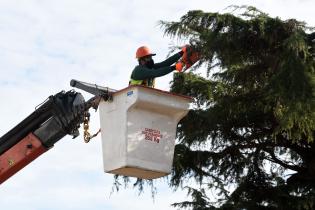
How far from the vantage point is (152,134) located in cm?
775

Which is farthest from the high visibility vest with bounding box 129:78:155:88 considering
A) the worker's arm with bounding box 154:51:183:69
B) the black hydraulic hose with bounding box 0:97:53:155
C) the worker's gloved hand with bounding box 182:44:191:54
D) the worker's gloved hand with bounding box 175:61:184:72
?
the black hydraulic hose with bounding box 0:97:53:155

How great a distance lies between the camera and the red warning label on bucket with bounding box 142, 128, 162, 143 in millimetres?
7688

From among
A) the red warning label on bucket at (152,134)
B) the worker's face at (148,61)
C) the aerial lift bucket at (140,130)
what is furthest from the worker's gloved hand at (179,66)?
the red warning label on bucket at (152,134)

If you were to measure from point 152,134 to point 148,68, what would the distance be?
0.92 metres

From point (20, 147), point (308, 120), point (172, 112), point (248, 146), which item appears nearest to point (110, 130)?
point (172, 112)

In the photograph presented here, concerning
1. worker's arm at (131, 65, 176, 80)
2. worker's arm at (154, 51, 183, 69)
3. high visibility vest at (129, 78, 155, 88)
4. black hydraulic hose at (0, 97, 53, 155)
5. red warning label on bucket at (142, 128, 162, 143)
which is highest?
worker's arm at (154, 51, 183, 69)

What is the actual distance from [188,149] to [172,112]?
4.06 m

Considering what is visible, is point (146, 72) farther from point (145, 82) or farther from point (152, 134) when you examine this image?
point (152, 134)

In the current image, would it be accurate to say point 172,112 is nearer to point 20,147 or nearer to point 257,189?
point 20,147

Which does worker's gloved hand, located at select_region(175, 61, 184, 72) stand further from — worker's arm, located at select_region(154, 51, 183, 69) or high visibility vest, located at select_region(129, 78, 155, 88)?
high visibility vest, located at select_region(129, 78, 155, 88)

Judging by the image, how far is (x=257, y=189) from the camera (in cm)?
1180

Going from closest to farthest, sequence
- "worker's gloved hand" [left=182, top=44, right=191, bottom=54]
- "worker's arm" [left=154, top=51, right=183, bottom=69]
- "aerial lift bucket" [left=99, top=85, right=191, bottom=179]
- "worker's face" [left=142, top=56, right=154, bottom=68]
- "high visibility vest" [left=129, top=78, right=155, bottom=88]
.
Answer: "aerial lift bucket" [left=99, top=85, right=191, bottom=179] → "high visibility vest" [left=129, top=78, right=155, bottom=88] → "worker's arm" [left=154, top=51, right=183, bottom=69] → "worker's face" [left=142, top=56, right=154, bottom=68] → "worker's gloved hand" [left=182, top=44, right=191, bottom=54]

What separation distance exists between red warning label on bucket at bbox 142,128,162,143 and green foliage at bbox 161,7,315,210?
2243 millimetres

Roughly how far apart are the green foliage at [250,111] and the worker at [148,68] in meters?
1.53
